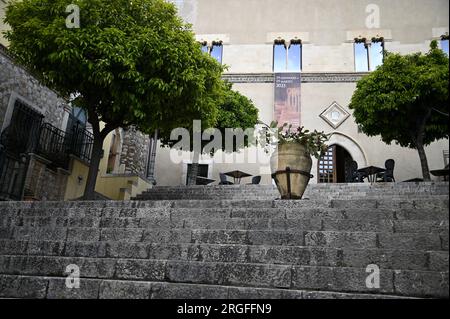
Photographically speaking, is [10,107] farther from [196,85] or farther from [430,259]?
[430,259]

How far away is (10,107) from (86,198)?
4.19 metres

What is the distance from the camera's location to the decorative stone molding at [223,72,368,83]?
18.9 metres

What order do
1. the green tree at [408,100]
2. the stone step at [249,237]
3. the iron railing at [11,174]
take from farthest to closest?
the green tree at [408,100] < the iron railing at [11,174] < the stone step at [249,237]

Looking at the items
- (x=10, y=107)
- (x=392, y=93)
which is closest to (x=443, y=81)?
(x=392, y=93)

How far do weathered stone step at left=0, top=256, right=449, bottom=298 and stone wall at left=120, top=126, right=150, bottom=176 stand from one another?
1225 centimetres

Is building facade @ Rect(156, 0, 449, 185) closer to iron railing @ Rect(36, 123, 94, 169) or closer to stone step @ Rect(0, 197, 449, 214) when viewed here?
iron railing @ Rect(36, 123, 94, 169)

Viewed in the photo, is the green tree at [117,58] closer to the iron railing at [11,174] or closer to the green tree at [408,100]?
the iron railing at [11,174]

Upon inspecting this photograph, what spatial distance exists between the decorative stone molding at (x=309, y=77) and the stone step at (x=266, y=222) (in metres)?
14.4

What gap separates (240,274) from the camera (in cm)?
364

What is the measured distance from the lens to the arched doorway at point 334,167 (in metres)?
18.3

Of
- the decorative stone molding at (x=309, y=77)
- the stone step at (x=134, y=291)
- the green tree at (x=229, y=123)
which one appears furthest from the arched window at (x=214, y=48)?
the stone step at (x=134, y=291)

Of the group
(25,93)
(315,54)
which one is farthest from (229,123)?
(315,54)

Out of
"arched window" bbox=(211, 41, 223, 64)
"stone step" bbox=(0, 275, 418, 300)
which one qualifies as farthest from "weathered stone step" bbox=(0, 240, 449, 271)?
"arched window" bbox=(211, 41, 223, 64)
